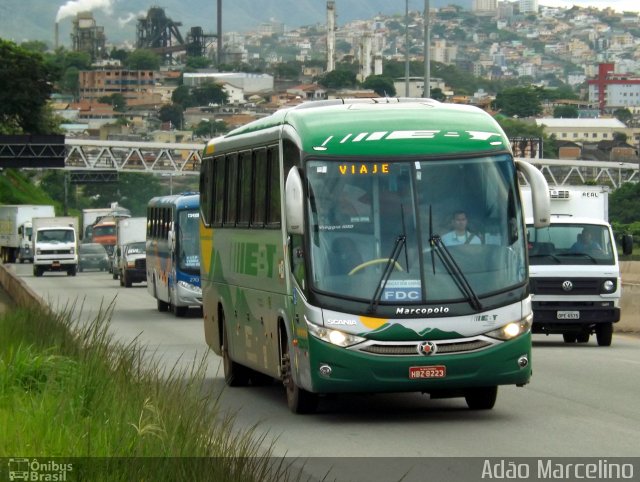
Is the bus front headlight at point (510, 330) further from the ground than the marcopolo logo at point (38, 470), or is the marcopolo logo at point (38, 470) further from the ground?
the marcopolo logo at point (38, 470)

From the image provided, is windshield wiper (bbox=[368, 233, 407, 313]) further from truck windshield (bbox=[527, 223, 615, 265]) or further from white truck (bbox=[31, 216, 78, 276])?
white truck (bbox=[31, 216, 78, 276])

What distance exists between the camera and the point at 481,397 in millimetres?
15188

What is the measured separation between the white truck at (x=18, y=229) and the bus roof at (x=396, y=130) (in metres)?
76.4

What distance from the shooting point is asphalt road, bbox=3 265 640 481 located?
12078 millimetres

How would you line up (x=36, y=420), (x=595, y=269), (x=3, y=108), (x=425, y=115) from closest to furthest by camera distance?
(x=36, y=420) < (x=425, y=115) < (x=595, y=269) < (x=3, y=108)

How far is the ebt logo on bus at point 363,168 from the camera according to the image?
14.6m

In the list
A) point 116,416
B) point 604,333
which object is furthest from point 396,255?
point 604,333

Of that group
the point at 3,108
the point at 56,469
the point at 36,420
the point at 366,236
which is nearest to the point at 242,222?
the point at 366,236

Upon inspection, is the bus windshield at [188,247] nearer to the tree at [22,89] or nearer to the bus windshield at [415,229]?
the bus windshield at [415,229]

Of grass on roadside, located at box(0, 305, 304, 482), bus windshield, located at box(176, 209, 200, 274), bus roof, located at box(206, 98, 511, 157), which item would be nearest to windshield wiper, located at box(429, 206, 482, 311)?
bus roof, located at box(206, 98, 511, 157)

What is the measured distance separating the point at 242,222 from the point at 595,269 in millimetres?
8588

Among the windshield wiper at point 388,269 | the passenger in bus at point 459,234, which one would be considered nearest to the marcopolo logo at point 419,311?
the windshield wiper at point 388,269

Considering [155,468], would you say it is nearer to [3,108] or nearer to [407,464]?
[407,464]

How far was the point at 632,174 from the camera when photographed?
190 meters
